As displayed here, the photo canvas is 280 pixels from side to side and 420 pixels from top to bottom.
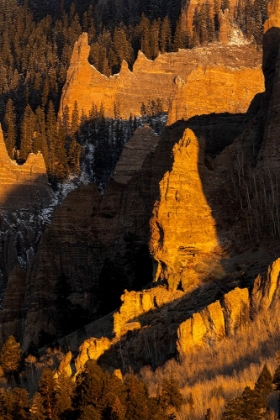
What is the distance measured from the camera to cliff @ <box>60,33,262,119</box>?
10506cm

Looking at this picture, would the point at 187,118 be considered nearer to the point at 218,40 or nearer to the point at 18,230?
the point at 18,230

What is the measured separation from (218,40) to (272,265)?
7184cm

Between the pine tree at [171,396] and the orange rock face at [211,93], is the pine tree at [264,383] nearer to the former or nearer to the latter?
the pine tree at [171,396]

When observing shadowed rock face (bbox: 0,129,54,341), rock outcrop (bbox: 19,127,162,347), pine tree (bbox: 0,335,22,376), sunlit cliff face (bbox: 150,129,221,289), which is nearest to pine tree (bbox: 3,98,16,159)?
shadowed rock face (bbox: 0,129,54,341)

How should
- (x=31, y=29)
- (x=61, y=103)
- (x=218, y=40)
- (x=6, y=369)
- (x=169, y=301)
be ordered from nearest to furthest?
(x=169, y=301)
(x=6, y=369)
(x=61, y=103)
(x=218, y=40)
(x=31, y=29)

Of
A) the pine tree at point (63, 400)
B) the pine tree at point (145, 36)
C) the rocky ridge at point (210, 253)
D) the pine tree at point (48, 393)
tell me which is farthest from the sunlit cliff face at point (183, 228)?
the pine tree at point (145, 36)

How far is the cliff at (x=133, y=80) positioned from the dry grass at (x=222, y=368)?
56820 millimetres

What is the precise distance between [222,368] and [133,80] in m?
64.3

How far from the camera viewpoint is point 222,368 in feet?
148

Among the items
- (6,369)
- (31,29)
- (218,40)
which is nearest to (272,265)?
(6,369)

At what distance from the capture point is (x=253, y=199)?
56.2 m

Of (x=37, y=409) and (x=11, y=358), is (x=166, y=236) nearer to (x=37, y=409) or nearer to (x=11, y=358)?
(x=11, y=358)

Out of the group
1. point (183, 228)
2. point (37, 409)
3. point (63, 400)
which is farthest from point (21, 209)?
point (63, 400)

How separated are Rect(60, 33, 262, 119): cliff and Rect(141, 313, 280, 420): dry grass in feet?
186
